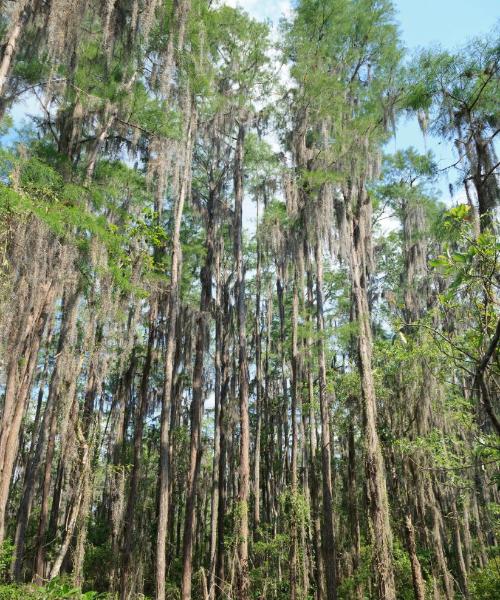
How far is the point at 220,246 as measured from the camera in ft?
50.5

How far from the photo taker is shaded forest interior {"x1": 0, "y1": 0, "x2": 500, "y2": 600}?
24.6 feet

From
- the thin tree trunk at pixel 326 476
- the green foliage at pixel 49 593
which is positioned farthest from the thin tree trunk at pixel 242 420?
the green foliage at pixel 49 593

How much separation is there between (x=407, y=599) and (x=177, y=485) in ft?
42.8

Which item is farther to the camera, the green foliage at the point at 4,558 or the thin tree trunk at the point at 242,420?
the thin tree trunk at the point at 242,420

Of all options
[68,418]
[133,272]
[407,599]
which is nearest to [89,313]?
[133,272]

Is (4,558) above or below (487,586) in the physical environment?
above

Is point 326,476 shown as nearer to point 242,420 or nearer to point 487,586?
point 242,420

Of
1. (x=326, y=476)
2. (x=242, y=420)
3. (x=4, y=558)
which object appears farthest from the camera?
(x=326, y=476)

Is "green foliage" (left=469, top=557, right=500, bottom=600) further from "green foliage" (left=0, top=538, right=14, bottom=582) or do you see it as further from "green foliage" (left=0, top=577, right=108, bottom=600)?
"green foliage" (left=0, top=538, right=14, bottom=582)

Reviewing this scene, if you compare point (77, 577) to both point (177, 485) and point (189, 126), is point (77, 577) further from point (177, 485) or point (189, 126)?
point (177, 485)

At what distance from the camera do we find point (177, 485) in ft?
74.6

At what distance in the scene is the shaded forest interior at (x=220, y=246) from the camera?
24.6 feet

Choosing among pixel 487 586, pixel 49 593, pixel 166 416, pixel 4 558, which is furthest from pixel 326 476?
pixel 49 593

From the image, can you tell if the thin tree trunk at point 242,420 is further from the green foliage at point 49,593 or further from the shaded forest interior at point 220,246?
the green foliage at point 49,593
